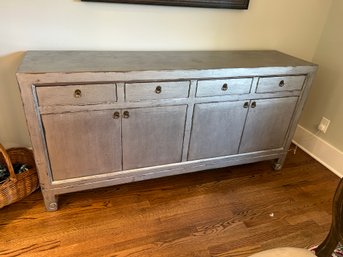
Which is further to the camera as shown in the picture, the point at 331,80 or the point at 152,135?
the point at 331,80

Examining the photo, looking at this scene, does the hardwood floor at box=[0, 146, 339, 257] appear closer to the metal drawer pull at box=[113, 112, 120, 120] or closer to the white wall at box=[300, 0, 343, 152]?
the white wall at box=[300, 0, 343, 152]

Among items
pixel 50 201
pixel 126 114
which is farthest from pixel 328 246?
pixel 50 201

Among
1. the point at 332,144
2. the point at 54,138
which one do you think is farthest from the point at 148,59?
the point at 332,144

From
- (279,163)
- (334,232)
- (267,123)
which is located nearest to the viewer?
(334,232)

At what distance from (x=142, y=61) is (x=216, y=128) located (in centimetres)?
65

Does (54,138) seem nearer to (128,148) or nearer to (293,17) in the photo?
(128,148)

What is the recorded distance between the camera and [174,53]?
188 cm

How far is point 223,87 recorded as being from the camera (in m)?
1.71

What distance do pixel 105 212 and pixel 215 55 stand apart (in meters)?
1.28

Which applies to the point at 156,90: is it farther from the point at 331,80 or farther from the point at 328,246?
the point at 331,80

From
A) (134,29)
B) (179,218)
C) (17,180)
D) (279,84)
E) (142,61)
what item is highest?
(134,29)

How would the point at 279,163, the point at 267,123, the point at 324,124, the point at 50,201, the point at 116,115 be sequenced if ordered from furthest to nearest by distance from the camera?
the point at 324,124 → the point at 279,163 → the point at 267,123 → the point at 50,201 → the point at 116,115

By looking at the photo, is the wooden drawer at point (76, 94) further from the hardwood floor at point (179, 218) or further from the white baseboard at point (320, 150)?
the white baseboard at point (320, 150)

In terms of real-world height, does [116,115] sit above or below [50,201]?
above
